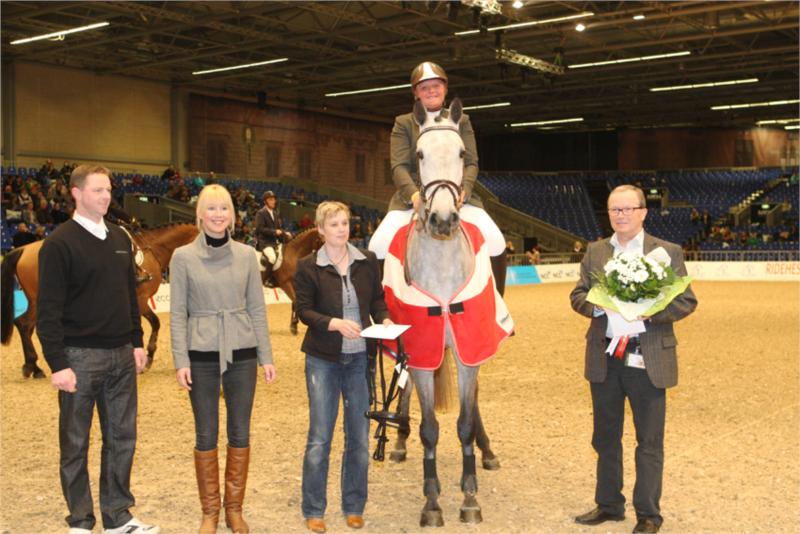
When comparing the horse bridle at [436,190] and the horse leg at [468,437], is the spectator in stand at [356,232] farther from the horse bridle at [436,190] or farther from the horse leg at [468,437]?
the horse bridle at [436,190]

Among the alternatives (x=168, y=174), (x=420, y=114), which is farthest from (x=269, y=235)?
(x=168, y=174)

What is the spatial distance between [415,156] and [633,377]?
1939mm

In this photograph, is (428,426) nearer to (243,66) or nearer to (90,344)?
(90,344)

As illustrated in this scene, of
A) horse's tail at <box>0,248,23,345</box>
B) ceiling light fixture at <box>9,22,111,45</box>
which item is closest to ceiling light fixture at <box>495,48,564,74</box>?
ceiling light fixture at <box>9,22,111,45</box>

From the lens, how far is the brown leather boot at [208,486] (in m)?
4.31

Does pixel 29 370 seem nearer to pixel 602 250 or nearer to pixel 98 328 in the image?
pixel 98 328

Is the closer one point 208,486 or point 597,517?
point 208,486

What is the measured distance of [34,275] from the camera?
9039 millimetres

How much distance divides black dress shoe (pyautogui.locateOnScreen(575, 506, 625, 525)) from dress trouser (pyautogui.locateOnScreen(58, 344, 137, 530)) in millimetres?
2482

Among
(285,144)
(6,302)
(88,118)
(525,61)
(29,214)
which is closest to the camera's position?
(6,302)

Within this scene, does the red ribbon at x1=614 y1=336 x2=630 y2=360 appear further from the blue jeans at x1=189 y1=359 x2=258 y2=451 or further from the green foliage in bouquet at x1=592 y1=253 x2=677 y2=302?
the blue jeans at x1=189 y1=359 x2=258 y2=451

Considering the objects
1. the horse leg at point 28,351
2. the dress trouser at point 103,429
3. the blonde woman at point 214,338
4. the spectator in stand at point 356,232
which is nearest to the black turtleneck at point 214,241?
the blonde woman at point 214,338

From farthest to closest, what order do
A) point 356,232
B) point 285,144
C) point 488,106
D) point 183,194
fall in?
point 488,106 → point 285,144 → point 356,232 → point 183,194

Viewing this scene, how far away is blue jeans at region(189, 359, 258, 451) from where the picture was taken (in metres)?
4.26
